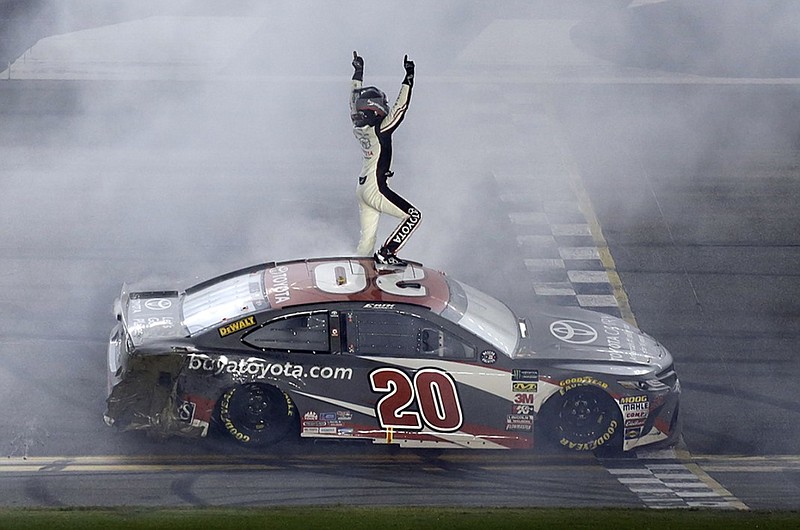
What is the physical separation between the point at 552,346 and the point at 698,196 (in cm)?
611

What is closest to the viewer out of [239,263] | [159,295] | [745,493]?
[745,493]

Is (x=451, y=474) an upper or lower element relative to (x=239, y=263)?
lower

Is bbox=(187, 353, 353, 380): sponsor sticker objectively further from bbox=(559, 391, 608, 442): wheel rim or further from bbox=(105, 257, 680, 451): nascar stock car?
bbox=(559, 391, 608, 442): wheel rim

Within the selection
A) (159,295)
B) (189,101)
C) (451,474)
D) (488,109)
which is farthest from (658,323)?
(189,101)

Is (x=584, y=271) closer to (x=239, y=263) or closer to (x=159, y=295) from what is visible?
Result: (x=239, y=263)

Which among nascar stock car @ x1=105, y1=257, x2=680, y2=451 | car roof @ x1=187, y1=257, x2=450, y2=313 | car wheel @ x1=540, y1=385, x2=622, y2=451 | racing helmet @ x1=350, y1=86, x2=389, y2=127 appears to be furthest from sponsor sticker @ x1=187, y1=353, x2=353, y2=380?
racing helmet @ x1=350, y1=86, x2=389, y2=127

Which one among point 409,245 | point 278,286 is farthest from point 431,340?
point 409,245

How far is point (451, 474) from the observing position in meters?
9.26

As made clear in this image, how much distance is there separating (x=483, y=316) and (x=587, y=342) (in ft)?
2.71

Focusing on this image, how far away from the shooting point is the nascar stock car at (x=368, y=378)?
9.20 metres

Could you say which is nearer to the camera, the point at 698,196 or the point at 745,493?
the point at 745,493

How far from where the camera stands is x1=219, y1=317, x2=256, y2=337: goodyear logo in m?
9.26

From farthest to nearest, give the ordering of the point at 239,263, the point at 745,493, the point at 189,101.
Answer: the point at 189,101 → the point at 239,263 → the point at 745,493

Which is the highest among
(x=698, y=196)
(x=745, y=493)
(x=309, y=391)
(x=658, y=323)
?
(x=698, y=196)
